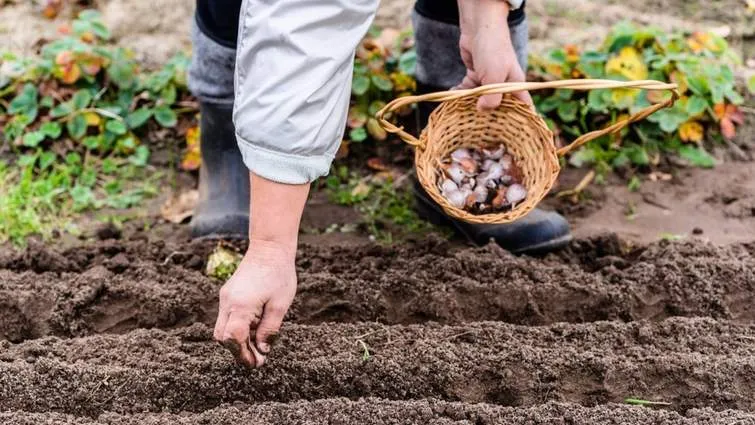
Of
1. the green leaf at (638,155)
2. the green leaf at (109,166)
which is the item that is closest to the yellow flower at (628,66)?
the green leaf at (638,155)

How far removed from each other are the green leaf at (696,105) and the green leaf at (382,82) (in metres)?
0.96

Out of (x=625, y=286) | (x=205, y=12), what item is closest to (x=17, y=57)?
(x=205, y=12)

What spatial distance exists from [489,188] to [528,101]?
0.77 ft

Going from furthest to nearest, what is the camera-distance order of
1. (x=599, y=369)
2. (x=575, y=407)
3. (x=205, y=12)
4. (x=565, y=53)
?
(x=565, y=53) < (x=205, y=12) < (x=599, y=369) < (x=575, y=407)

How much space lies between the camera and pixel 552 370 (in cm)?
219

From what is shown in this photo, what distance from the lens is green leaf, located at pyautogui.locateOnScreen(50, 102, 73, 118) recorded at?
10.5 feet

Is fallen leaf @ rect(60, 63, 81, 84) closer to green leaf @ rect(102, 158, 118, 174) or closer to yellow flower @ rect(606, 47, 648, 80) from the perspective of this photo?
green leaf @ rect(102, 158, 118, 174)

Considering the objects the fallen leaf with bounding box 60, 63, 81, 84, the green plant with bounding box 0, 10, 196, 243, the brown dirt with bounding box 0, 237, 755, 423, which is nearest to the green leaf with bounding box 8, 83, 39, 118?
the green plant with bounding box 0, 10, 196, 243

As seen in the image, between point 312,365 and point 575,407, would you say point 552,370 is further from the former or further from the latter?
point 312,365

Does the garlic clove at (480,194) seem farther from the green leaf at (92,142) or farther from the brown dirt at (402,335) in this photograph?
the green leaf at (92,142)

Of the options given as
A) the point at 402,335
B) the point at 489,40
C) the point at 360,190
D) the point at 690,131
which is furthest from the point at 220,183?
the point at 690,131

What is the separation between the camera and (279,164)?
178 cm

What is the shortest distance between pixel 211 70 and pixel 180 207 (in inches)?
21.2

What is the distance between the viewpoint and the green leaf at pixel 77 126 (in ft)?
10.5
